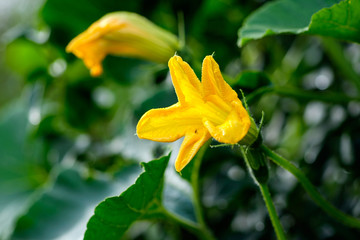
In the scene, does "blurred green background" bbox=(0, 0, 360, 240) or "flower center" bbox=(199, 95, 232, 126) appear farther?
"blurred green background" bbox=(0, 0, 360, 240)

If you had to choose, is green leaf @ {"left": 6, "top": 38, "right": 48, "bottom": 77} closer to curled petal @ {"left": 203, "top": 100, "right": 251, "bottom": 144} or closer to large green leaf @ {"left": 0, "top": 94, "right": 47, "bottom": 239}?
large green leaf @ {"left": 0, "top": 94, "right": 47, "bottom": 239}

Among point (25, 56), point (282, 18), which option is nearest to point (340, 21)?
point (282, 18)

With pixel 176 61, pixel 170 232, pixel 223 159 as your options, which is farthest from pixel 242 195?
pixel 176 61

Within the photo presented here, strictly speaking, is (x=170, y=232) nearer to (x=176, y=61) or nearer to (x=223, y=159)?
(x=223, y=159)

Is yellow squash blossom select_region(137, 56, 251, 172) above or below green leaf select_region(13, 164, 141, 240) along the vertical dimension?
above

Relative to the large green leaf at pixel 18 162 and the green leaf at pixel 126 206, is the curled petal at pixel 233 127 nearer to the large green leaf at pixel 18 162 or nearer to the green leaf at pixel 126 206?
the green leaf at pixel 126 206

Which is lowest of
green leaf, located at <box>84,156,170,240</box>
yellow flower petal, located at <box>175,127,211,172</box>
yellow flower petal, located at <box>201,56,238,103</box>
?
green leaf, located at <box>84,156,170,240</box>

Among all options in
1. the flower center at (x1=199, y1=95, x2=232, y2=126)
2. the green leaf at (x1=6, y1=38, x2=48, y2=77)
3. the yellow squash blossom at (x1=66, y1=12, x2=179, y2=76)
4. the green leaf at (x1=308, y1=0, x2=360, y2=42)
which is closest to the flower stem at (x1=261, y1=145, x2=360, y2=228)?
the flower center at (x1=199, y1=95, x2=232, y2=126)
